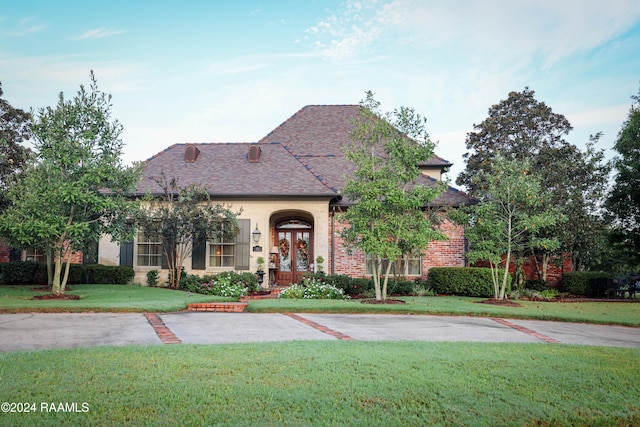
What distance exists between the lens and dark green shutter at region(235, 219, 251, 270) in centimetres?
1820

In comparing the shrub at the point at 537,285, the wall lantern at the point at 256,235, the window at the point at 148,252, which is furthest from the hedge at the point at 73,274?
the shrub at the point at 537,285

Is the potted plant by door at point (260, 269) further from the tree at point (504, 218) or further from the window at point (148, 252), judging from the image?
the tree at point (504, 218)

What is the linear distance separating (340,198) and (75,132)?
934 cm

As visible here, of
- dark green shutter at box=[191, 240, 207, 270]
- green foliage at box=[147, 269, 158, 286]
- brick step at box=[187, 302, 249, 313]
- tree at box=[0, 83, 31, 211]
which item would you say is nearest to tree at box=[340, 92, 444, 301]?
brick step at box=[187, 302, 249, 313]

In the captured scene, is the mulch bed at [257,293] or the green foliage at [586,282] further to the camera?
the green foliage at [586,282]

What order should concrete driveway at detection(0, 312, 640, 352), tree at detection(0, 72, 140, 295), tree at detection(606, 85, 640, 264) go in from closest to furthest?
concrete driveway at detection(0, 312, 640, 352)
tree at detection(0, 72, 140, 295)
tree at detection(606, 85, 640, 264)

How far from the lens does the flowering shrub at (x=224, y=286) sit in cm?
1570

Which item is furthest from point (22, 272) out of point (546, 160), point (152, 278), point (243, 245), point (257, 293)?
point (546, 160)

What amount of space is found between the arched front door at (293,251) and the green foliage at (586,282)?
10.2 meters

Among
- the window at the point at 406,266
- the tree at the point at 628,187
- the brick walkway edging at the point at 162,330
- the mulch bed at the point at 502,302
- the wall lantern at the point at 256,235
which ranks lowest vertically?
the mulch bed at the point at 502,302

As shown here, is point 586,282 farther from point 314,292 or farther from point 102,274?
point 102,274

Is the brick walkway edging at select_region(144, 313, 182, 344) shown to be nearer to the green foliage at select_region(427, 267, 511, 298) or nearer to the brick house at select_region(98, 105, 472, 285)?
the brick house at select_region(98, 105, 472, 285)

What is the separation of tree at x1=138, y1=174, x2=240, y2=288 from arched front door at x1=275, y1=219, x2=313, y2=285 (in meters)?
3.15

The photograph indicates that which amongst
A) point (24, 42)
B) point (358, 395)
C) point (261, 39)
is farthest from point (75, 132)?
point (358, 395)
